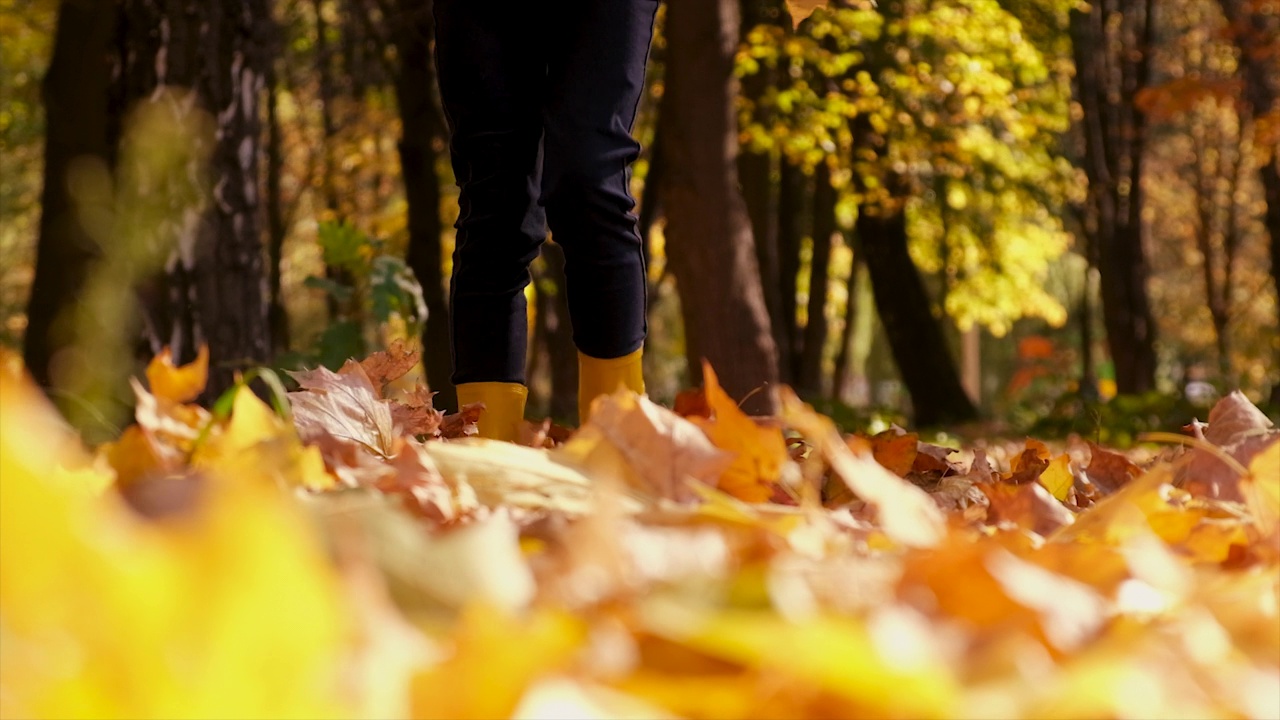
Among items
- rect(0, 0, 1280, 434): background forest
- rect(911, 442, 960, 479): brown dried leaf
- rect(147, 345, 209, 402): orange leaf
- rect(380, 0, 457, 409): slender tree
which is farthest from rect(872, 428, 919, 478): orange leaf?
rect(380, 0, 457, 409): slender tree

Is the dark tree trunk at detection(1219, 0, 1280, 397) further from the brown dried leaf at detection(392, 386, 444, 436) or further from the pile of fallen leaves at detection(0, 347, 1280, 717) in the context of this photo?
the pile of fallen leaves at detection(0, 347, 1280, 717)

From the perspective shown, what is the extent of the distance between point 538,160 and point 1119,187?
17.3 m

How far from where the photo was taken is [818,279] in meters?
16.9

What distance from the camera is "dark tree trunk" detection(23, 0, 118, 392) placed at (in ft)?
19.7

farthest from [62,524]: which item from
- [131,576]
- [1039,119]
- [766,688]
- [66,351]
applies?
[1039,119]

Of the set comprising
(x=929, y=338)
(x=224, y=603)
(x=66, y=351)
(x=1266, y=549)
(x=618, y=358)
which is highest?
(x=224, y=603)

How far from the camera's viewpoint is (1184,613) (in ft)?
2.38

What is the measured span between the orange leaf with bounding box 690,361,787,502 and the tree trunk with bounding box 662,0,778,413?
295 inches

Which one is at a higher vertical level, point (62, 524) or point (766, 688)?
point (62, 524)

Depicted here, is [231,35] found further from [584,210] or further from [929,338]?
[929,338]

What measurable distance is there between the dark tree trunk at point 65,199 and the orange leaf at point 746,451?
15.4 feet

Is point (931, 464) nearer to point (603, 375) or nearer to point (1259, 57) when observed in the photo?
point (603, 375)

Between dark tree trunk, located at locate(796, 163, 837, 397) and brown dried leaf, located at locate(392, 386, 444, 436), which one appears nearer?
brown dried leaf, located at locate(392, 386, 444, 436)

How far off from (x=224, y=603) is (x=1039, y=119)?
49.4ft
